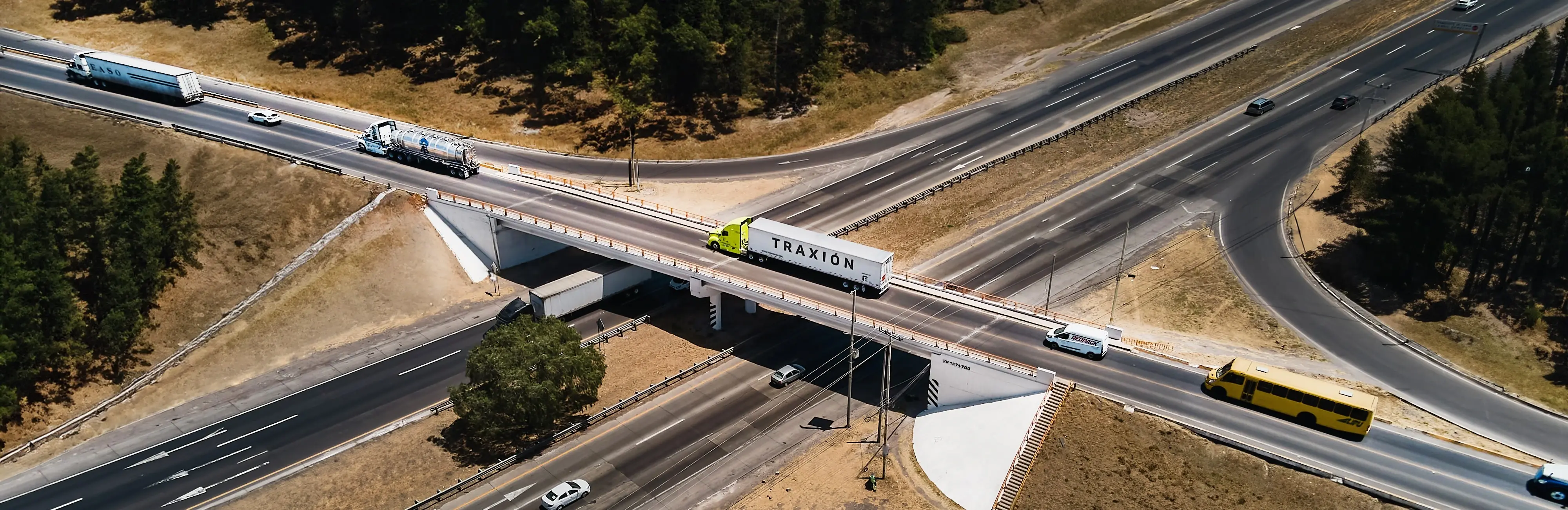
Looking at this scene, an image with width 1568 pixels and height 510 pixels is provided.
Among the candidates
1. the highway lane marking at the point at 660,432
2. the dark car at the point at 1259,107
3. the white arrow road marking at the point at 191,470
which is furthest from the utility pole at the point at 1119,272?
the white arrow road marking at the point at 191,470

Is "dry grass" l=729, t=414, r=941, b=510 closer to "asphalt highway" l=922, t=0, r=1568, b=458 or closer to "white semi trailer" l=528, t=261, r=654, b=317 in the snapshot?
"asphalt highway" l=922, t=0, r=1568, b=458

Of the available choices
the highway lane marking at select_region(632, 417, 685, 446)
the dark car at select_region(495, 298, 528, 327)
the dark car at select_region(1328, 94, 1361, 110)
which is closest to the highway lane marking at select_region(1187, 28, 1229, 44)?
the dark car at select_region(1328, 94, 1361, 110)

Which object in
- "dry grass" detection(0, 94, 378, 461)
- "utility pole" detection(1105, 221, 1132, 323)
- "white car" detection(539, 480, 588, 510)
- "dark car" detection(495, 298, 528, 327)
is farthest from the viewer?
"dry grass" detection(0, 94, 378, 461)

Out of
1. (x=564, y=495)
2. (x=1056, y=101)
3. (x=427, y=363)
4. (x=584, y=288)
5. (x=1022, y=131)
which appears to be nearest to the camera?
(x=564, y=495)

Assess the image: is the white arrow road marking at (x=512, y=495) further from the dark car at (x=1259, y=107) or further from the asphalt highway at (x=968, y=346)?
the dark car at (x=1259, y=107)

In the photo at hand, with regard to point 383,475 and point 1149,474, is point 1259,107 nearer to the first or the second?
point 1149,474

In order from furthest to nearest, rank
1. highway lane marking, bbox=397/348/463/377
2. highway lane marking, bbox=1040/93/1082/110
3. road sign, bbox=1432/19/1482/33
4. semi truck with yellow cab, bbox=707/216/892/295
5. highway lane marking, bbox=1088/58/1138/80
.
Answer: highway lane marking, bbox=1088/58/1138/80
road sign, bbox=1432/19/1482/33
highway lane marking, bbox=1040/93/1082/110
highway lane marking, bbox=397/348/463/377
semi truck with yellow cab, bbox=707/216/892/295

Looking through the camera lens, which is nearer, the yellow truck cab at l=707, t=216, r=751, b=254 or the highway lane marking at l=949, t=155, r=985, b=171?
the yellow truck cab at l=707, t=216, r=751, b=254

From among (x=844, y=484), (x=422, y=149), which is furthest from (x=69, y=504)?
(x=844, y=484)
